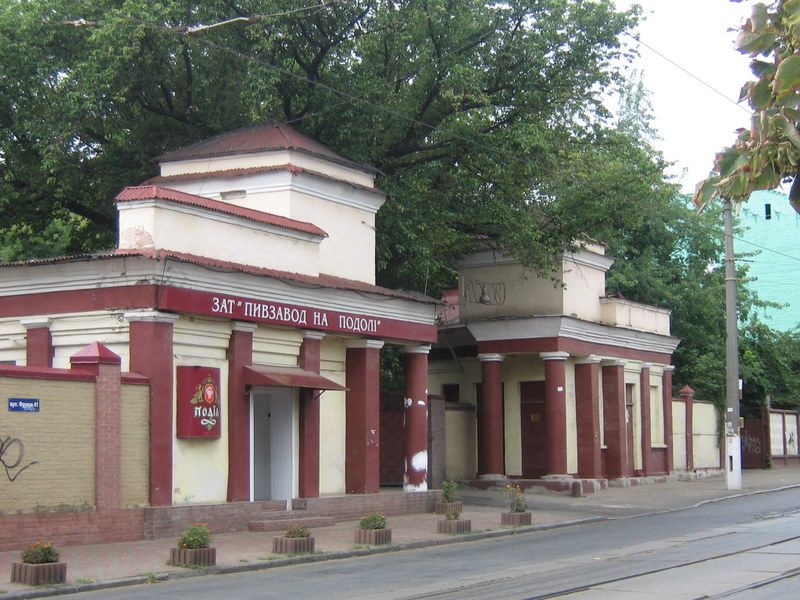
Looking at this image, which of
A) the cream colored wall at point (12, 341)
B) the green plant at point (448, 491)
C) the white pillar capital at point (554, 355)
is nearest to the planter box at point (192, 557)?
the cream colored wall at point (12, 341)

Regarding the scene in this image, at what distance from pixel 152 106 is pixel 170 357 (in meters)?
10.5

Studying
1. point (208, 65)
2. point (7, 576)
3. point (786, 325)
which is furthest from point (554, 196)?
point (786, 325)

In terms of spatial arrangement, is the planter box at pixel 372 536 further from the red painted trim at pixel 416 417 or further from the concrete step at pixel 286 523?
the red painted trim at pixel 416 417

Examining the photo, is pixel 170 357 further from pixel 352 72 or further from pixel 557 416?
pixel 557 416

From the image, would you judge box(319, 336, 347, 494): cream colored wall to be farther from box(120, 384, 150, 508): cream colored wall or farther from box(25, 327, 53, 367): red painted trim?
box(25, 327, 53, 367): red painted trim

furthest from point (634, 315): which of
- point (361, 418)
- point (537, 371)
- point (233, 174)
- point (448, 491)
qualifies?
point (233, 174)

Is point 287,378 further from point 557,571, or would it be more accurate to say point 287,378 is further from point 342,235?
point 557,571

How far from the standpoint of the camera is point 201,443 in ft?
65.5

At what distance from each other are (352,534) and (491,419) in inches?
465

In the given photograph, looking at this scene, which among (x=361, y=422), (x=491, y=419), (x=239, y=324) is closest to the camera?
(x=239, y=324)

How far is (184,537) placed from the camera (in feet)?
52.0

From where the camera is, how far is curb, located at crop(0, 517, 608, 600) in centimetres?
1367

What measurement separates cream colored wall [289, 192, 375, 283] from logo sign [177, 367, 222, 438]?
4816mm

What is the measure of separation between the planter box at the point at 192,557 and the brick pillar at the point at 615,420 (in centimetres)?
2012
